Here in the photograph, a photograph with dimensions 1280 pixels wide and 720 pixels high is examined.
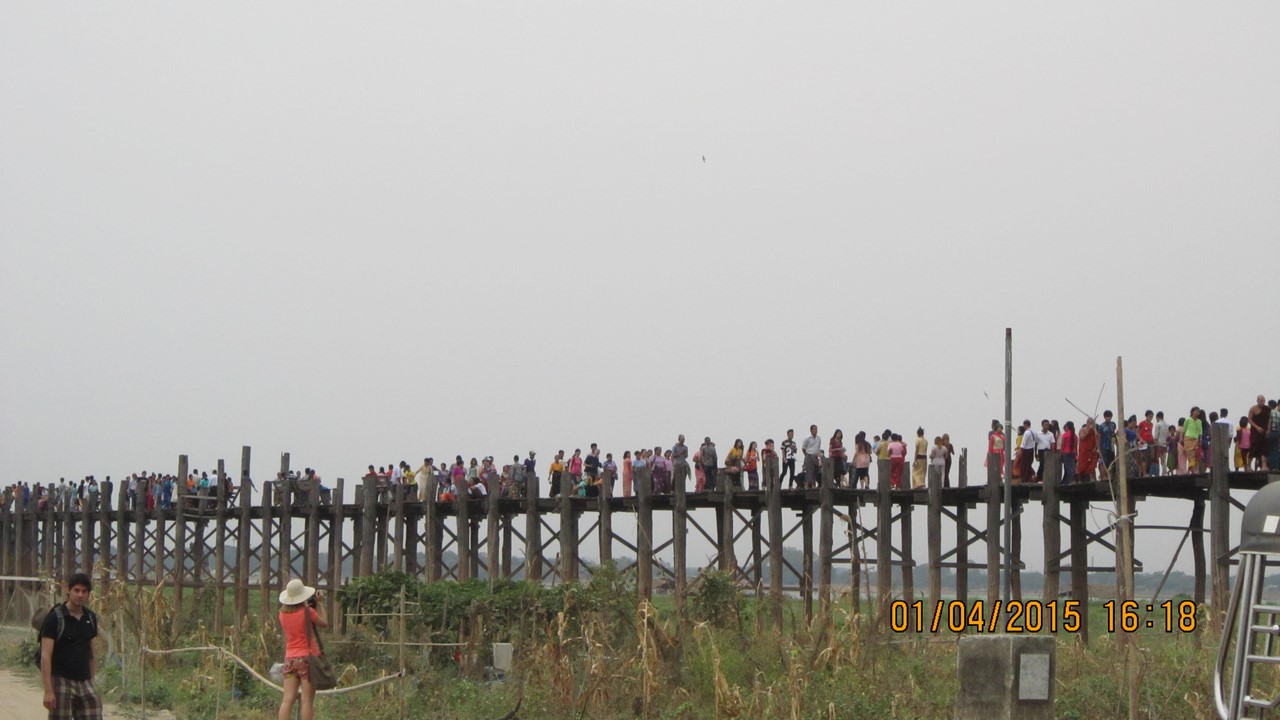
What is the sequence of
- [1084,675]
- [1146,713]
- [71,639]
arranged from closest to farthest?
[71,639] < [1146,713] < [1084,675]

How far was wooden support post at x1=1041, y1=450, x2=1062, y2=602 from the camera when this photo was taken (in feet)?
57.7

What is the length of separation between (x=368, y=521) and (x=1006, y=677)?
22240 millimetres

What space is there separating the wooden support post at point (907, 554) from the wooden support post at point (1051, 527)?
3.34 m

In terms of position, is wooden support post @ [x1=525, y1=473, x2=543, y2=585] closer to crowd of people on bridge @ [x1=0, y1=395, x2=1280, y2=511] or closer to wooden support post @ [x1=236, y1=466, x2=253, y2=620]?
crowd of people on bridge @ [x1=0, y1=395, x2=1280, y2=511]

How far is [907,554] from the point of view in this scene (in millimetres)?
21438

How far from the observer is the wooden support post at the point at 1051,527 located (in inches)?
693

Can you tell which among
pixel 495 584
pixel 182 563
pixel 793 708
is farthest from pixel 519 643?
pixel 182 563

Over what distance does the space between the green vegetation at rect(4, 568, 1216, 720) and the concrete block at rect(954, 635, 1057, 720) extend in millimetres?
2292

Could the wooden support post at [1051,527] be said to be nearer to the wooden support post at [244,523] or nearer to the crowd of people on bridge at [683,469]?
the crowd of people on bridge at [683,469]

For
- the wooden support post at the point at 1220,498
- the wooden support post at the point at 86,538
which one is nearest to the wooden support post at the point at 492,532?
the wooden support post at the point at 1220,498

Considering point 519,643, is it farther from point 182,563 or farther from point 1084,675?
point 182,563

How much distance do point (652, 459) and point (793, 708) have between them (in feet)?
43.8

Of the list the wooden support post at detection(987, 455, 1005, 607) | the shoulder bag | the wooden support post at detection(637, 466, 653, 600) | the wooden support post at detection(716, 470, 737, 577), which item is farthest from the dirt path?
the wooden support post at detection(987, 455, 1005, 607)

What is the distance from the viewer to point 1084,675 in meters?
12.5
